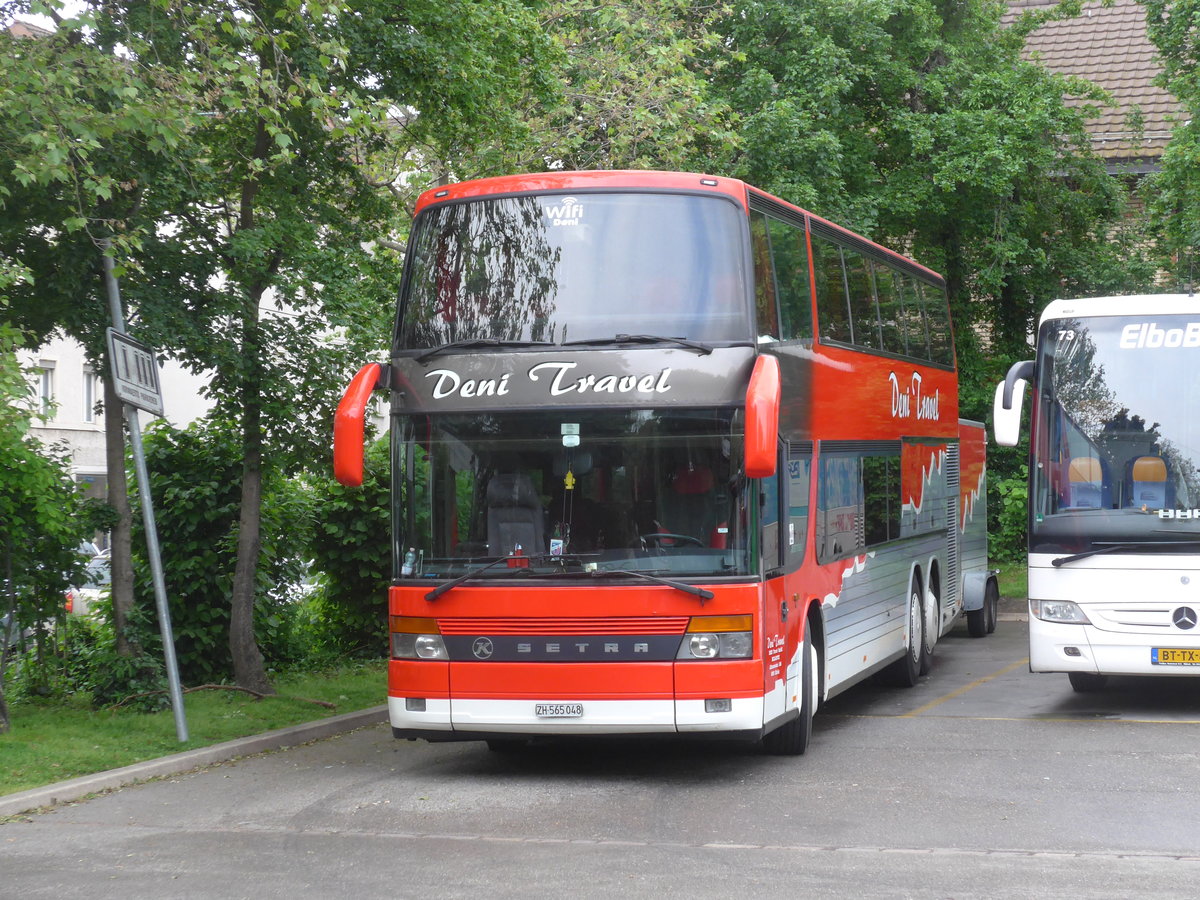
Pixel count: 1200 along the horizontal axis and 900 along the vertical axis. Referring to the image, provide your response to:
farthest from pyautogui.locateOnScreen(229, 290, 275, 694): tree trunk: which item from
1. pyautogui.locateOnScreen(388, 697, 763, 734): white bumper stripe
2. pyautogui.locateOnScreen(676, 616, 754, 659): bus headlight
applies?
pyautogui.locateOnScreen(676, 616, 754, 659): bus headlight

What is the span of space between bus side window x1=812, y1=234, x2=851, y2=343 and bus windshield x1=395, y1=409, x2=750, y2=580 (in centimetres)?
287

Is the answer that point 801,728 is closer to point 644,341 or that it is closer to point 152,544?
point 644,341

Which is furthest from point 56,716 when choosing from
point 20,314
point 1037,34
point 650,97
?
point 1037,34

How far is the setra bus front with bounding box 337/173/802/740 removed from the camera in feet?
32.3

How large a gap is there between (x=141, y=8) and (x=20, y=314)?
8.45 feet

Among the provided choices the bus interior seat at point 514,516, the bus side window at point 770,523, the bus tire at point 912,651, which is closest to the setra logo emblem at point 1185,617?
the bus tire at point 912,651

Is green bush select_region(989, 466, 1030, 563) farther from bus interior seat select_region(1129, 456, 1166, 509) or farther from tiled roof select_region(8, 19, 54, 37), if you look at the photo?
tiled roof select_region(8, 19, 54, 37)

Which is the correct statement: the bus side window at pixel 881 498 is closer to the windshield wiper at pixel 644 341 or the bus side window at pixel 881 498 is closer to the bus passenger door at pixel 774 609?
the bus passenger door at pixel 774 609

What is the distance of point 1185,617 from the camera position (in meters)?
12.2

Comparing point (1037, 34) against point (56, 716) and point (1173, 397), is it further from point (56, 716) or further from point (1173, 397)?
point (56, 716)

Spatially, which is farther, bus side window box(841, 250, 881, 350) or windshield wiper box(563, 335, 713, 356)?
bus side window box(841, 250, 881, 350)

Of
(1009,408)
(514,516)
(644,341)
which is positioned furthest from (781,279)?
(514,516)

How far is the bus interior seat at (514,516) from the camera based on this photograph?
10.0 metres

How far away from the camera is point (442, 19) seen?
44.8 ft
